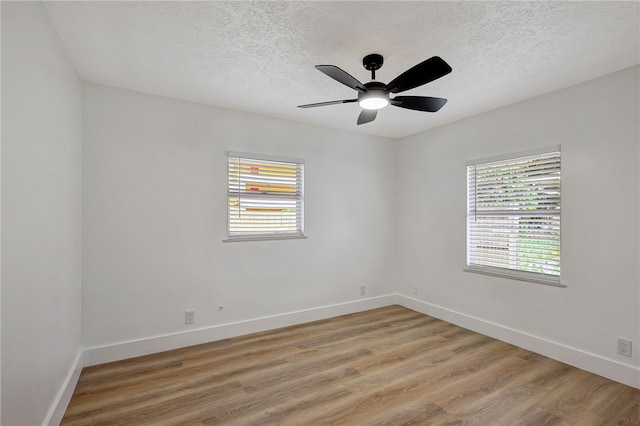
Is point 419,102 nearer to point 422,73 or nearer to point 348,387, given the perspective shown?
point 422,73

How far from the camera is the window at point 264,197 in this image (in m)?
3.60

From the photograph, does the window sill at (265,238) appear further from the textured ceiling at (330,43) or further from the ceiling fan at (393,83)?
the ceiling fan at (393,83)

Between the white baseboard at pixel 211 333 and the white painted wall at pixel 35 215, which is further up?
the white painted wall at pixel 35 215

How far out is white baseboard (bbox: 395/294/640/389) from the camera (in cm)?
259

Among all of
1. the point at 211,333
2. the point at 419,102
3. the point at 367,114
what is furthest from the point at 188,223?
the point at 419,102

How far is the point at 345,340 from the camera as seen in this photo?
3.48 metres

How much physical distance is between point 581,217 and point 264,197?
3267 millimetres

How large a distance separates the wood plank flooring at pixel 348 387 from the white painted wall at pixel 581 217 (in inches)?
15.4

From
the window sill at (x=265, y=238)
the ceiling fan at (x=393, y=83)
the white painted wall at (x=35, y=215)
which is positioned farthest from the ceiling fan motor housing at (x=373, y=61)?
the window sill at (x=265, y=238)

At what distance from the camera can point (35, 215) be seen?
67.7 inches

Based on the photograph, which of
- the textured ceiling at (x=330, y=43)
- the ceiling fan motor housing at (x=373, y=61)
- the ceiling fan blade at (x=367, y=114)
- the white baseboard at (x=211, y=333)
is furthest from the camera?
the white baseboard at (x=211, y=333)

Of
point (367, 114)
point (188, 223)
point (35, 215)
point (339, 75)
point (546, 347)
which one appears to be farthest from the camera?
point (188, 223)

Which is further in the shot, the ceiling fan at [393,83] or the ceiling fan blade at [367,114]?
the ceiling fan blade at [367,114]

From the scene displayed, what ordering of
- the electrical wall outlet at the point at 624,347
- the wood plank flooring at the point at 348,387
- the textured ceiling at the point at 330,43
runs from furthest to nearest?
1. the electrical wall outlet at the point at 624,347
2. the wood plank flooring at the point at 348,387
3. the textured ceiling at the point at 330,43
